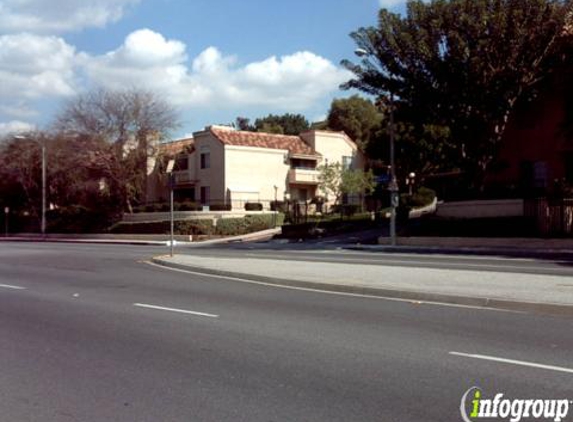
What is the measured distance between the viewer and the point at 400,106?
37406mm

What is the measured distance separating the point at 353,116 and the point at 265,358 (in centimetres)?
6928

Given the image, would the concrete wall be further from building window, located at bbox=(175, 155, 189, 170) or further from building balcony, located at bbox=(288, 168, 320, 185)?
building window, located at bbox=(175, 155, 189, 170)

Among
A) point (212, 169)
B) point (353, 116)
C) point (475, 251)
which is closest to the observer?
point (475, 251)

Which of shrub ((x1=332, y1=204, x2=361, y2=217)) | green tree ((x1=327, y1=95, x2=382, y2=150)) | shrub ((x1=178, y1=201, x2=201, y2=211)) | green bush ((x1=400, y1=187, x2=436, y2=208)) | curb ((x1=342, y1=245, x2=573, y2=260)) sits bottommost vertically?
curb ((x1=342, y1=245, x2=573, y2=260))

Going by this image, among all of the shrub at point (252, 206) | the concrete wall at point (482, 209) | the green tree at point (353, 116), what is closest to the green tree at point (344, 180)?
the shrub at point (252, 206)

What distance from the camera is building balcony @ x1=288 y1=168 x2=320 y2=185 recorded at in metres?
58.2

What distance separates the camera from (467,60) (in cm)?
3209

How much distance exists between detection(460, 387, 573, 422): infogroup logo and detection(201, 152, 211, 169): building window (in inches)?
1999

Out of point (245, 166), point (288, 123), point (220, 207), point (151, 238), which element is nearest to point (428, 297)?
point (151, 238)

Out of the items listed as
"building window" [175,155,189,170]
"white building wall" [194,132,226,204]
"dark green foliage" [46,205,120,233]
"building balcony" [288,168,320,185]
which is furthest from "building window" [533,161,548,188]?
"dark green foliage" [46,205,120,233]

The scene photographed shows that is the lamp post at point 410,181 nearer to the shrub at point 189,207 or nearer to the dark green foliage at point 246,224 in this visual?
the dark green foliage at point 246,224

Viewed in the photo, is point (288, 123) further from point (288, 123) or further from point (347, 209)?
point (347, 209)

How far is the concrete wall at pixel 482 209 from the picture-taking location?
3272 centimetres

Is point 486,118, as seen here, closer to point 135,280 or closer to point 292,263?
point 292,263
